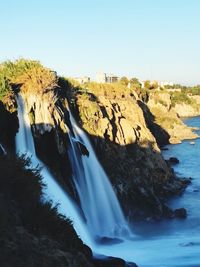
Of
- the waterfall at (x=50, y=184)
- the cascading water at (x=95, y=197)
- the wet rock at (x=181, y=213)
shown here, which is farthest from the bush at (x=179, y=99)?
the waterfall at (x=50, y=184)

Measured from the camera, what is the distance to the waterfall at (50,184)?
16.0 m

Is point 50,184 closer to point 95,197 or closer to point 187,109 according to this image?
point 95,197

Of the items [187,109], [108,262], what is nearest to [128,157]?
[108,262]

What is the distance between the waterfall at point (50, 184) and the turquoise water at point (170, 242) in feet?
3.63

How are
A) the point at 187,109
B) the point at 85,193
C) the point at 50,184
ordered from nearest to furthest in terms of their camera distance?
the point at 50,184, the point at 85,193, the point at 187,109

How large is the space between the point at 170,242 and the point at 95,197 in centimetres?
374

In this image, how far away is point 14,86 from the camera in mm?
19562

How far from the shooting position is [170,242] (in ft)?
71.1

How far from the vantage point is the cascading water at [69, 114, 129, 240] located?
20.7 meters

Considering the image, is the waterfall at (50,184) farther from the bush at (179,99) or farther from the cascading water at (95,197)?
the bush at (179,99)

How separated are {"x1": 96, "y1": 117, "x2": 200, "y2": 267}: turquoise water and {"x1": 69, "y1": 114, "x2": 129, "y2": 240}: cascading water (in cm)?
98

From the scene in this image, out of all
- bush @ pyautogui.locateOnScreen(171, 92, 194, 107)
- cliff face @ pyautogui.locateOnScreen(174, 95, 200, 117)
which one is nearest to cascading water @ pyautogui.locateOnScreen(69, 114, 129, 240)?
cliff face @ pyautogui.locateOnScreen(174, 95, 200, 117)

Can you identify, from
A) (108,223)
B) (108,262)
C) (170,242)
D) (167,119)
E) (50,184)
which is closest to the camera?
(108,262)

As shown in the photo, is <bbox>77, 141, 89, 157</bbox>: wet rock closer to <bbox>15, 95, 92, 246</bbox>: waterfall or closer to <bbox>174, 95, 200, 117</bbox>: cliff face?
<bbox>15, 95, 92, 246</bbox>: waterfall
